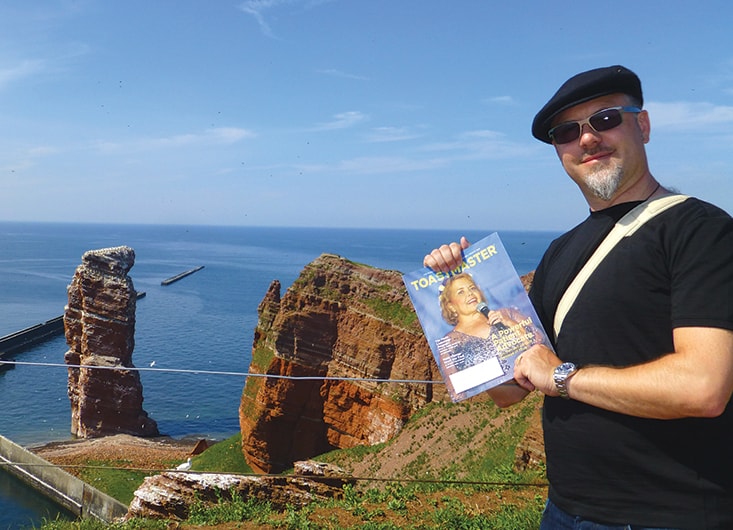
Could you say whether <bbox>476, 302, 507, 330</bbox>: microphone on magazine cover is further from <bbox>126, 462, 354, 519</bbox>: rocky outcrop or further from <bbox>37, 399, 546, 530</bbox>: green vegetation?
<bbox>126, 462, 354, 519</bbox>: rocky outcrop

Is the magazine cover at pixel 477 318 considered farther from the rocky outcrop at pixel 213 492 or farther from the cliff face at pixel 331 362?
the cliff face at pixel 331 362

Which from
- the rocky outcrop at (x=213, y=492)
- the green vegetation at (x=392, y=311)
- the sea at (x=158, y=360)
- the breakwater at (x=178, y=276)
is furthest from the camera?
the breakwater at (x=178, y=276)

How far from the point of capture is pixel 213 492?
10.7 m

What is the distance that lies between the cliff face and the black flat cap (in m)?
32.2

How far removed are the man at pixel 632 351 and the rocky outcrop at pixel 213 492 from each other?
26.7ft

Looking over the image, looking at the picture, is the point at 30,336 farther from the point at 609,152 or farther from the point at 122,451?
the point at 609,152

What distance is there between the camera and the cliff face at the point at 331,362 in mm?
35500

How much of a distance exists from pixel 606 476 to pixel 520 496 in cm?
708

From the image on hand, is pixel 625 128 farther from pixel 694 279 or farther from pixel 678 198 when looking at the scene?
pixel 694 279

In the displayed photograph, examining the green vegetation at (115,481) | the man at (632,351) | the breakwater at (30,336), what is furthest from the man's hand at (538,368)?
the breakwater at (30,336)

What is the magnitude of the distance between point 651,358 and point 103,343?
5325 centimetres

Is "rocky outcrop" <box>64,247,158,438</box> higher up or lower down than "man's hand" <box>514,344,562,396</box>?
lower down

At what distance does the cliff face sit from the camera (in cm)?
3550

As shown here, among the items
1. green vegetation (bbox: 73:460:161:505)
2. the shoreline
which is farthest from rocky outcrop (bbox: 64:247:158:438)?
green vegetation (bbox: 73:460:161:505)
